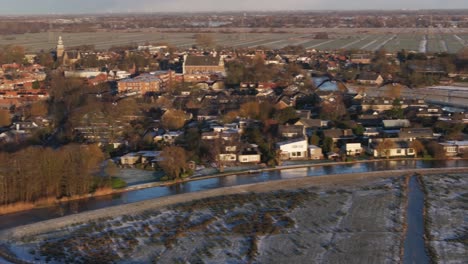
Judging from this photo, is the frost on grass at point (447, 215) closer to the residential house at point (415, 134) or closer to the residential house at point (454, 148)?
the residential house at point (454, 148)

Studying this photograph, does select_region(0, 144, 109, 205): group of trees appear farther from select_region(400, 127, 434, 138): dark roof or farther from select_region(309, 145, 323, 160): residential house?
select_region(400, 127, 434, 138): dark roof

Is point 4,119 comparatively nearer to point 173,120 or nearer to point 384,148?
point 173,120

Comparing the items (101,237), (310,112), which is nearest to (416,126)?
(310,112)

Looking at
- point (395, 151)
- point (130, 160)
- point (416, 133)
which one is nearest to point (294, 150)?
point (395, 151)

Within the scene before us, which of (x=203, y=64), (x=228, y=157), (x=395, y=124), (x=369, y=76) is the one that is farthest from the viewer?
(x=203, y=64)

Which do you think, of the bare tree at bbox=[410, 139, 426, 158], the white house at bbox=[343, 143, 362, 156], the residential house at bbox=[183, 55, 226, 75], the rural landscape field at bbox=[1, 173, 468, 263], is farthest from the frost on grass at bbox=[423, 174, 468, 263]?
the residential house at bbox=[183, 55, 226, 75]
